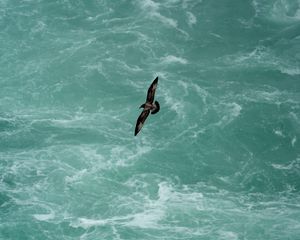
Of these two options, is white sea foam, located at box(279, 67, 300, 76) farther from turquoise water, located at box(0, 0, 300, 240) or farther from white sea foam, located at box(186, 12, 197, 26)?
white sea foam, located at box(186, 12, 197, 26)

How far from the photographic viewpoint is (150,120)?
87812mm

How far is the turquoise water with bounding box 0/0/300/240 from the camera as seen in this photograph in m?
77.1

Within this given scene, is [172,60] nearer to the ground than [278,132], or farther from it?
farther from it

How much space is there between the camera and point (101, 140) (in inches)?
3403

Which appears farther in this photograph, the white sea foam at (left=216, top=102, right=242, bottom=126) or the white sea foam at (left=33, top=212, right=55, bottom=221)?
the white sea foam at (left=216, top=102, right=242, bottom=126)

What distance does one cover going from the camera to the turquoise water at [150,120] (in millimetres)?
77125

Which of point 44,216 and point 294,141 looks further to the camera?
point 294,141

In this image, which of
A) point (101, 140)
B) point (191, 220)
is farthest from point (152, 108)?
point (101, 140)

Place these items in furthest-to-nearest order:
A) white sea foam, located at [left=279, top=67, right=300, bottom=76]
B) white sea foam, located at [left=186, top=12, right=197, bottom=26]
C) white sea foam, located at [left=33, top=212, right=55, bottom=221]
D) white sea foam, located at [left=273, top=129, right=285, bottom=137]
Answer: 1. white sea foam, located at [left=186, top=12, right=197, bottom=26]
2. white sea foam, located at [left=279, top=67, right=300, bottom=76]
3. white sea foam, located at [left=273, top=129, right=285, bottom=137]
4. white sea foam, located at [left=33, top=212, right=55, bottom=221]

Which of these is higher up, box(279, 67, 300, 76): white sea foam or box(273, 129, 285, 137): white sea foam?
box(279, 67, 300, 76): white sea foam

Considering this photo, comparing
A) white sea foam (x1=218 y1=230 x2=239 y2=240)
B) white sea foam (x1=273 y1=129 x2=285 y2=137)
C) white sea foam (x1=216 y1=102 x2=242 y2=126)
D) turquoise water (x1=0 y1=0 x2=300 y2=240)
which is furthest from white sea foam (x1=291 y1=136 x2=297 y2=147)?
white sea foam (x1=218 y1=230 x2=239 y2=240)

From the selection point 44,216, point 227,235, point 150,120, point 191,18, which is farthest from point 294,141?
point 44,216

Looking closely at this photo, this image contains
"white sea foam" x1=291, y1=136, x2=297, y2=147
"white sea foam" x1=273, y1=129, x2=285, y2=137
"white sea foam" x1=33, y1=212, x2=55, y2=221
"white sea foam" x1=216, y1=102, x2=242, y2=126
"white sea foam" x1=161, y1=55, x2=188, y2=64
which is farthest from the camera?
"white sea foam" x1=161, y1=55, x2=188, y2=64

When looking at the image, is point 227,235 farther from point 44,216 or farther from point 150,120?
point 44,216
